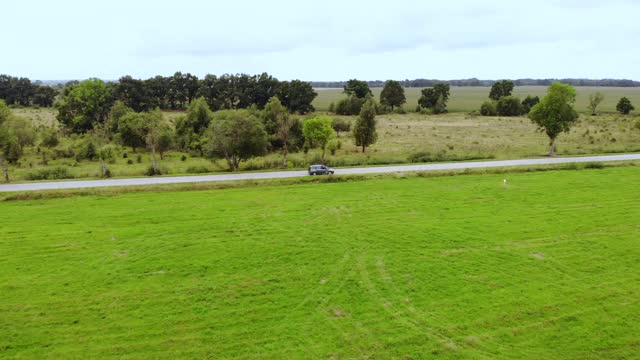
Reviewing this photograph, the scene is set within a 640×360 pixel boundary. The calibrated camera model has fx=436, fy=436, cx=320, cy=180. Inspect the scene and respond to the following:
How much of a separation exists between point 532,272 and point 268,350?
1420cm

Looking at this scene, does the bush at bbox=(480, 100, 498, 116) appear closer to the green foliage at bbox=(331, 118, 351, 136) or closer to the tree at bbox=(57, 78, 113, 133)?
the green foliage at bbox=(331, 118, 351, 136)

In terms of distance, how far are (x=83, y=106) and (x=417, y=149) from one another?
5990cm

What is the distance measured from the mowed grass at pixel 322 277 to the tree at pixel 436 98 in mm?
93565

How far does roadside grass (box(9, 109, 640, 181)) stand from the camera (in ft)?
161

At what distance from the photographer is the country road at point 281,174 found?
3847cm

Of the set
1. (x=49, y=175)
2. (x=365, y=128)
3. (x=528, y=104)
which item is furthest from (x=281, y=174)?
(x=528, y=104)

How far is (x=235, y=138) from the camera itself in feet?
151

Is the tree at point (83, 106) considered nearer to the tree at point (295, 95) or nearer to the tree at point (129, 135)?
the tree at point (129, 135)

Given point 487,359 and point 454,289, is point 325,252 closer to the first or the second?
point 454,289

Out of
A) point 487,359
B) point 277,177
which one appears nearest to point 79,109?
point 277,177

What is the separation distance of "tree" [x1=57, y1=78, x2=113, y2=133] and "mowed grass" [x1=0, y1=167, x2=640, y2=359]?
161 ft

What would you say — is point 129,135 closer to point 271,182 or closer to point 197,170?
point 197,170

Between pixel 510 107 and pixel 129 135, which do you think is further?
pixel 510 107

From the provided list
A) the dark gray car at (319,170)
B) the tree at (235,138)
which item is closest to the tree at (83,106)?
the tree at (235,138)
